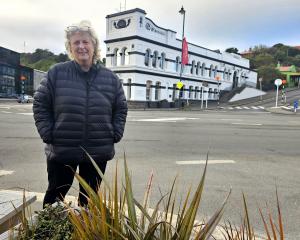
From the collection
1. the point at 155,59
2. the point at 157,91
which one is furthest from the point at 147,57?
the point at 157,91

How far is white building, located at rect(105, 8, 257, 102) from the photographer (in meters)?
31.5

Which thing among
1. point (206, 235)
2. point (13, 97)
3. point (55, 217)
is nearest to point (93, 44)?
point (55, 217)

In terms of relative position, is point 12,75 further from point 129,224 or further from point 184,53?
point 129,224

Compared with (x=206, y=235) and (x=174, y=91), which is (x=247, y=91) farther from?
(x=206, y=235)

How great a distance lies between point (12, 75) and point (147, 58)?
38248mm

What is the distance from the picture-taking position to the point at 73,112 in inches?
101

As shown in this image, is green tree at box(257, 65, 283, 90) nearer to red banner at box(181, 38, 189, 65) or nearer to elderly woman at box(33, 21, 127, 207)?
red banner at box(181, 38, 189, 65)

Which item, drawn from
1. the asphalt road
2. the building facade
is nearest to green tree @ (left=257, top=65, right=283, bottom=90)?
the building facade

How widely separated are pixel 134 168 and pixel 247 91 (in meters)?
48.6

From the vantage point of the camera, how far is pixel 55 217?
1862mm

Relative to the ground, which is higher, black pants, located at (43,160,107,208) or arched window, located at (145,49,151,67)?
arched window, located at (145,49,151,67)

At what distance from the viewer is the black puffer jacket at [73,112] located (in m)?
→ 2.57

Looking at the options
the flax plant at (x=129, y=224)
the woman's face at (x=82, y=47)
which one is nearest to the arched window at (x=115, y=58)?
the woman's face at (x=82, y=47)

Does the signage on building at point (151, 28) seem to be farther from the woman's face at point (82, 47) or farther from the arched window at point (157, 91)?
the woman's face at point (82, 47)
